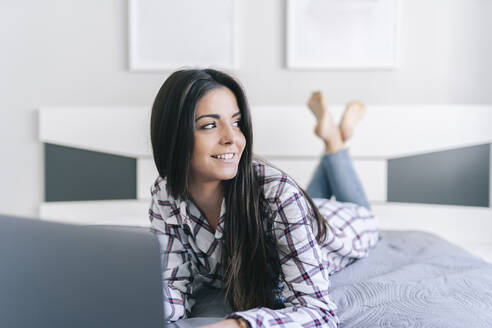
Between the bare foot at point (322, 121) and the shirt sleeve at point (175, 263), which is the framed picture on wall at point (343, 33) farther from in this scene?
the shirt sleeve at point (175, 263)

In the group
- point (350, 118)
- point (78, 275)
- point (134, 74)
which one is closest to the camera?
point (78, 275)

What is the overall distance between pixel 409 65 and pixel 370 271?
4.64 feet

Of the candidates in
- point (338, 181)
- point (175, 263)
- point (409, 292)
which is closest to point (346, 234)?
point (409, 292)

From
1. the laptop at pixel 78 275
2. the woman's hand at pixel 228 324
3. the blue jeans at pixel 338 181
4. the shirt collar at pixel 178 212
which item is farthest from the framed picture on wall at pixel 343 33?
the laptop at pixel 78 275

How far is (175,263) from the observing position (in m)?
0.93

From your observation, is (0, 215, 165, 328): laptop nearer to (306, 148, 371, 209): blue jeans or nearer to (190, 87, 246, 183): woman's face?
(190, 87, 246, 183): woman's face

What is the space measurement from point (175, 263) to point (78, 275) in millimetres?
555

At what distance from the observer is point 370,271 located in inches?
45.8

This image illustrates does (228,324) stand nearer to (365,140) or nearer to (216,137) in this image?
(216,137)

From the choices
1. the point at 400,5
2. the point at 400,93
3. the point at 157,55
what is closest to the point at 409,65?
the point at 400,93

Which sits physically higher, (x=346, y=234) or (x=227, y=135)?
(x=227, y=135)

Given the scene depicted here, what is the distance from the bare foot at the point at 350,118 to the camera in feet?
6.05

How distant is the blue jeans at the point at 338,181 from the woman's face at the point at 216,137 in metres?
0.92

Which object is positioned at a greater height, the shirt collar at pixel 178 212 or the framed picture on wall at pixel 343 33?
the framed picture on wall at pixel 343 33
